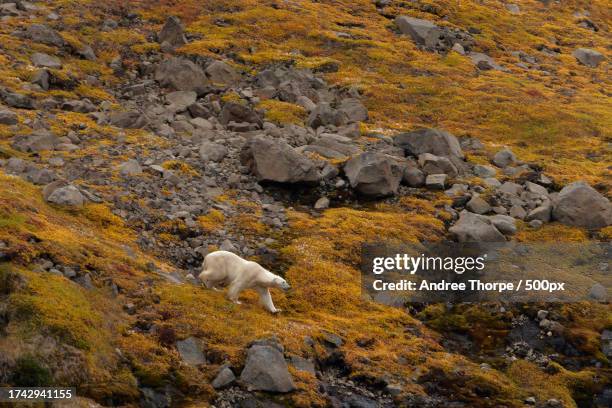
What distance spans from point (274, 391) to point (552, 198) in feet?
64.0

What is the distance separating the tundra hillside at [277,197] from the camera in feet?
51.2

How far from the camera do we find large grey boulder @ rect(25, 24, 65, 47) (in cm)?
4091

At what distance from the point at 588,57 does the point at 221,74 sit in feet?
118

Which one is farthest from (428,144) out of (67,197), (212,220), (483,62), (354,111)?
→ (483,62)

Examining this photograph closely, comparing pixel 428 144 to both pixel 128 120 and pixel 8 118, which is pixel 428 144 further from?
pixel 8 118

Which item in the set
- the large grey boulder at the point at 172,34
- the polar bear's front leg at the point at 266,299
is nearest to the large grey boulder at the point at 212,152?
the polar bear's front leg at the point at 266,299

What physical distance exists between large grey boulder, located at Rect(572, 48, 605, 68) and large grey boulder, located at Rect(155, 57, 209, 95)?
121ft

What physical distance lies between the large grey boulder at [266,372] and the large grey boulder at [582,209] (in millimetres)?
17269

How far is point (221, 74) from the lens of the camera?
135ft

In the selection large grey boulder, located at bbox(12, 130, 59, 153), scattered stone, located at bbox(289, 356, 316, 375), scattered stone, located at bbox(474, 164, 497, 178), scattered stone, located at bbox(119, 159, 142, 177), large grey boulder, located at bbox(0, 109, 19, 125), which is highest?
scattered stone, located at bbox(289, 356, 316, 375)

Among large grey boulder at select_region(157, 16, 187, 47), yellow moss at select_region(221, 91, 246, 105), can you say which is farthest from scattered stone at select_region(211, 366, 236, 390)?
large grey boulder at select_region(157, 16, 187, 47)

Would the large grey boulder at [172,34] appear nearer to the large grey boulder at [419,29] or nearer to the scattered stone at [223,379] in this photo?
the large grey boulder at [419,29]

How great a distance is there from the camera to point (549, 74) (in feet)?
181

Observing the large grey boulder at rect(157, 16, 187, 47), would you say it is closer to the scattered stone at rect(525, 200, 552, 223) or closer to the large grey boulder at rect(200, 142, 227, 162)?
the large grey boulder at rect(200, 142, 227, 162)
